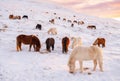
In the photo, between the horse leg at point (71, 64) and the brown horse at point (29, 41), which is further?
the brown horse at point (29, 41)

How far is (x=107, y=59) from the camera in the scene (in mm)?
18406

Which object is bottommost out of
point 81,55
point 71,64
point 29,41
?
point 71,64

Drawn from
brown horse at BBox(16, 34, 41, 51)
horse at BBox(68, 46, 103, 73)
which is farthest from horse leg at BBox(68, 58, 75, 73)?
brown horse at BBox(16, 34, 41, 51)

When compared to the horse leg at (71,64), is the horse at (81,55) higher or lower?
higher

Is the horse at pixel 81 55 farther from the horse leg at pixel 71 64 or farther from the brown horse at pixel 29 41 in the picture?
the brown horse at pixel 29 41

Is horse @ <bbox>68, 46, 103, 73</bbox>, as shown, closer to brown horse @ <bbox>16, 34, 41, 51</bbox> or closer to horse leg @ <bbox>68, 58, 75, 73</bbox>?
horse leg @ <bbox>68, 58, 75, 73</bbox>

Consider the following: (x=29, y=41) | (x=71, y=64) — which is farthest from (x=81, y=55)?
(x=29, y=41)

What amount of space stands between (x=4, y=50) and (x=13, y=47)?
5.56 ft

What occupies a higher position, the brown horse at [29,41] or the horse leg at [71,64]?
the brown horse at [29,41]

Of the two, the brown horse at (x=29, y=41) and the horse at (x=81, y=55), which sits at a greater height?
the brown horse at (x=29, y=41)

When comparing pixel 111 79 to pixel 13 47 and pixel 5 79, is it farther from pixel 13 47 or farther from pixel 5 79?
pixel 13 47

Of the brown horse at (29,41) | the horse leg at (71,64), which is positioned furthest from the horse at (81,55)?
the brown horse at (29,41)

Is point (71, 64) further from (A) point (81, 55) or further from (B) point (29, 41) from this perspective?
(B) point (29, 41)

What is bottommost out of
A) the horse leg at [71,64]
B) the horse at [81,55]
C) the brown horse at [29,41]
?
the horse leg at [71,64]
